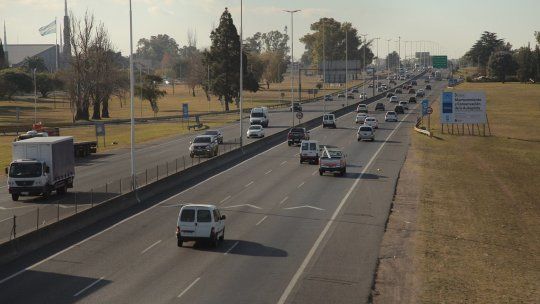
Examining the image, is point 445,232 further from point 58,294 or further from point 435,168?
point 435,168

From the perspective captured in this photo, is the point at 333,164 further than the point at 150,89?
No

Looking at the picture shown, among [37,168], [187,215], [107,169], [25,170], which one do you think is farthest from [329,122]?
[187,215]

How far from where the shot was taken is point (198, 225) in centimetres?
2727

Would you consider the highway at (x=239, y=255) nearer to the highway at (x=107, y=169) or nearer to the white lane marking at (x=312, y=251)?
the white lane marking at (x=312, y=251)

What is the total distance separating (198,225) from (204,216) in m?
0.41

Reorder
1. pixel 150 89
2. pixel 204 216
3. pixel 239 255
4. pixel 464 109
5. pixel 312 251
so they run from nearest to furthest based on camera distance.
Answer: pixel 239 255 → pixel 312 251 → pixel 204 216 → pixel 464 109 → pixel 150 89

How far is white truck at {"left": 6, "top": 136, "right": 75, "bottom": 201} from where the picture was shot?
125ft

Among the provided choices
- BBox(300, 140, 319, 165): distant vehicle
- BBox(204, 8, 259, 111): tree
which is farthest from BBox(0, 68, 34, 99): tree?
BBox(300, 140, 319, 165): distant vehicle

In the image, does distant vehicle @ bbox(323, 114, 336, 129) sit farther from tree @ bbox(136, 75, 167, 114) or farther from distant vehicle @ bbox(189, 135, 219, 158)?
tree @ bbox(136, 75, 167, 114)

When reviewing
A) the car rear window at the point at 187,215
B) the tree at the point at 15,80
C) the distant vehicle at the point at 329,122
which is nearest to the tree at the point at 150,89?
the tree at the point at 15,80

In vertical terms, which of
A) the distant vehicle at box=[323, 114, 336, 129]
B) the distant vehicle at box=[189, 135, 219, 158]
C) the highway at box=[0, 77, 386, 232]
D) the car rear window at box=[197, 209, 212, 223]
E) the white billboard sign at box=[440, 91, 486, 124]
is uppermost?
the white billboard sign at box=[440, 91, 486, 124]

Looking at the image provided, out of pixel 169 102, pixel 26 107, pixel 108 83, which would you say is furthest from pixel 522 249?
pixel 169 102

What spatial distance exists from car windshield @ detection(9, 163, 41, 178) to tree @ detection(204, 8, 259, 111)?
96767mm

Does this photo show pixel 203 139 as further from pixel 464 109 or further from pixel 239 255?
pixel 464 109
